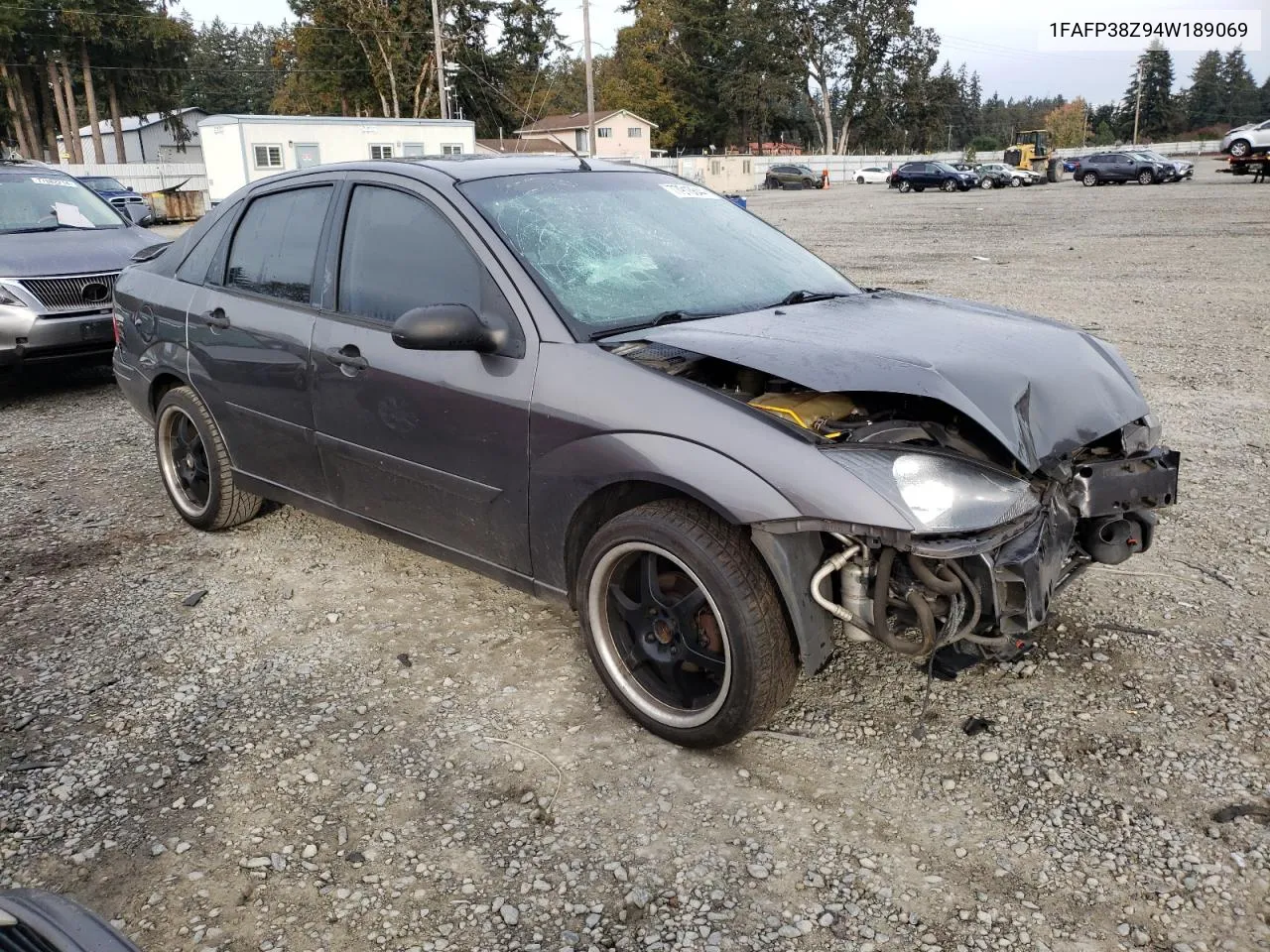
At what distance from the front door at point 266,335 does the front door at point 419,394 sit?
0.16 metres

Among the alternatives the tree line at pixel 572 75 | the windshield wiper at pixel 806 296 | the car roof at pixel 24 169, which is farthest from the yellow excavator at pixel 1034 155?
the windshield wiper at pixel 806 296

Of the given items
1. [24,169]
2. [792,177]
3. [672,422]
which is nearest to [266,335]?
[672,422]

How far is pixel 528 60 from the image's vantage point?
68312 mm

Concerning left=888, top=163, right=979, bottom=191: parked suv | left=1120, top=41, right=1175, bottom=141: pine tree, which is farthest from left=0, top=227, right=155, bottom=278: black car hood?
left=1120, top=41, right=1175, bottom=141: pine tree

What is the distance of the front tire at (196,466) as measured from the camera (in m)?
4.67

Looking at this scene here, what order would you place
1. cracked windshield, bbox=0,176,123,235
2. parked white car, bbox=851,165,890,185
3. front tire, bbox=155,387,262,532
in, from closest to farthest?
front tire, bbox=155,387,262,532 → cracked windshield, bbox=0,176,123,235 → parked white car, bbox=851,165,890,185

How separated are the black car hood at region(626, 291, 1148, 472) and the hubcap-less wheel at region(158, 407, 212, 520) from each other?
8.82 ft

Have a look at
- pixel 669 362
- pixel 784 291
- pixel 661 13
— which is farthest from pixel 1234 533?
pixel 661 13

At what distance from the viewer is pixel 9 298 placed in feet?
24.6

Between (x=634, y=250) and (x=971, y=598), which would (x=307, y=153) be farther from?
(x=971, y=598)

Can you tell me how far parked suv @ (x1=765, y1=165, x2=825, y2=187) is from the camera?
2101 inches

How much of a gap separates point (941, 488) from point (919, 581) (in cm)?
27

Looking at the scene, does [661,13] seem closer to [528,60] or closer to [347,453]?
[528,60]

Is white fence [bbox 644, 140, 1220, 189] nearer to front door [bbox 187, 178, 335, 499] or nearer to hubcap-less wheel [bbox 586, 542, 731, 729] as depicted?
front door [bbox 187, 178, 335, 499]
